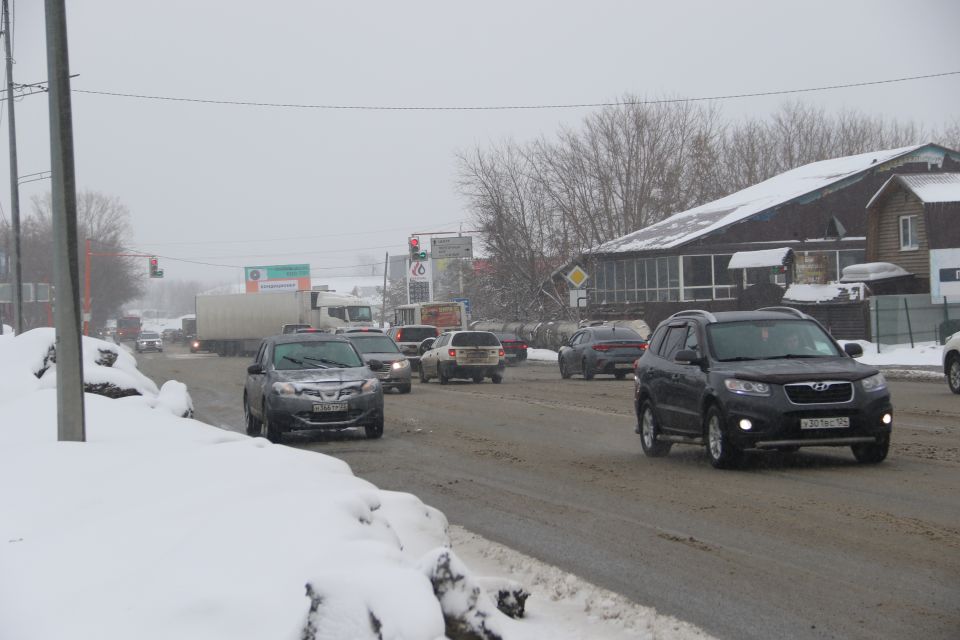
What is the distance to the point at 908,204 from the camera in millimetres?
46188

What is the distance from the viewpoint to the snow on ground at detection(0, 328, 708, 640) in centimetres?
456

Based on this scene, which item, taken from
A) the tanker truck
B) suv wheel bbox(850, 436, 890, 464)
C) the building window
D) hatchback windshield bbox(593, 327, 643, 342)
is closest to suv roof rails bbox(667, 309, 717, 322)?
suv wheel bbox(850, 436, 890, 464)

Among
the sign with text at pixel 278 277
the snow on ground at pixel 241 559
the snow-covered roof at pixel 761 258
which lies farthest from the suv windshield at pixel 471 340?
the sign with text at pixel 278 277

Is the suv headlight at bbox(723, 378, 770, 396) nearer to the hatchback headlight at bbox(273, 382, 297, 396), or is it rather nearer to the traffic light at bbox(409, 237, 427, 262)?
the hatchback headlight at bbox(273, 382, 297, 396)

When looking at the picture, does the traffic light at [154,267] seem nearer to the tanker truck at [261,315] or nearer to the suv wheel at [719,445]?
the tanker truck at [261,315]

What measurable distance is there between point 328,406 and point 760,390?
7468mm

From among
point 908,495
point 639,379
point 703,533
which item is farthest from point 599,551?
point 639,379

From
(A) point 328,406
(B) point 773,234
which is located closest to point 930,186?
(B) point 773,234

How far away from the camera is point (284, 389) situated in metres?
16.9

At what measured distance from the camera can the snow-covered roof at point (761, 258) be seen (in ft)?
152

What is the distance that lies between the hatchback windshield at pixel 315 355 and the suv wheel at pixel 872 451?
8470 mm

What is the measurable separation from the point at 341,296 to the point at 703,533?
5534cm

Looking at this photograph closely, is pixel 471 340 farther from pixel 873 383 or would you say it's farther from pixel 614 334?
pixel 873 383

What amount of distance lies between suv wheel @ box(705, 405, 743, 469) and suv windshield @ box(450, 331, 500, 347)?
70.2 feet
